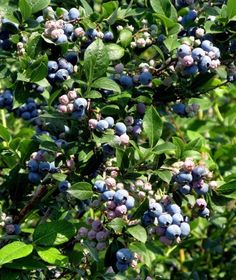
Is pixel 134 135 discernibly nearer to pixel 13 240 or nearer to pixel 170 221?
pixel 170 221

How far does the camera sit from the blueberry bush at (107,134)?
1.72m

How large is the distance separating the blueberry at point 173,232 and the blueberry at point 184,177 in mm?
126

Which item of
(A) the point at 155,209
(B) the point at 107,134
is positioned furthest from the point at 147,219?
(B) the point at 107,134

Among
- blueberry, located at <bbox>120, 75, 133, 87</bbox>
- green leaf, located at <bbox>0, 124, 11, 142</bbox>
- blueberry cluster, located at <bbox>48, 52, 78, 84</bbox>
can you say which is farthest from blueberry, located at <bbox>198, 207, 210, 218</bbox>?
green leaf, located at <bbox>0, 124, 11, 142</bbox>

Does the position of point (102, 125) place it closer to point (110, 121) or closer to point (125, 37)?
point (110, 121)

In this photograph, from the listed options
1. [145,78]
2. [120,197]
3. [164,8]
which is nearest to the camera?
[120,197]

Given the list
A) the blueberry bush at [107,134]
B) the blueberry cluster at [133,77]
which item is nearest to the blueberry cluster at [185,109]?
the blueberry bush at [107,134]

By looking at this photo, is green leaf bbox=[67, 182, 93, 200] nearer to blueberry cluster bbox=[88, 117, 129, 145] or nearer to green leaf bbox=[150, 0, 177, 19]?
blueberry cluster bbox=[88, 117, 129, 145]

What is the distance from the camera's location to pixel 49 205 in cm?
200

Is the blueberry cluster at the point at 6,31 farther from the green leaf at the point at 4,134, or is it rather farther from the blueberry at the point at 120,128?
the blueberry at the point at 120,128

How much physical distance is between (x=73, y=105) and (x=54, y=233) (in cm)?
37

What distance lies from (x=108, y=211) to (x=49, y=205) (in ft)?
1.17

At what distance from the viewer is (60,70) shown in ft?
5.87

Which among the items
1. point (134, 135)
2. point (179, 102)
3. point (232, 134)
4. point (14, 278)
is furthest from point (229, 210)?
point (14, 278)
